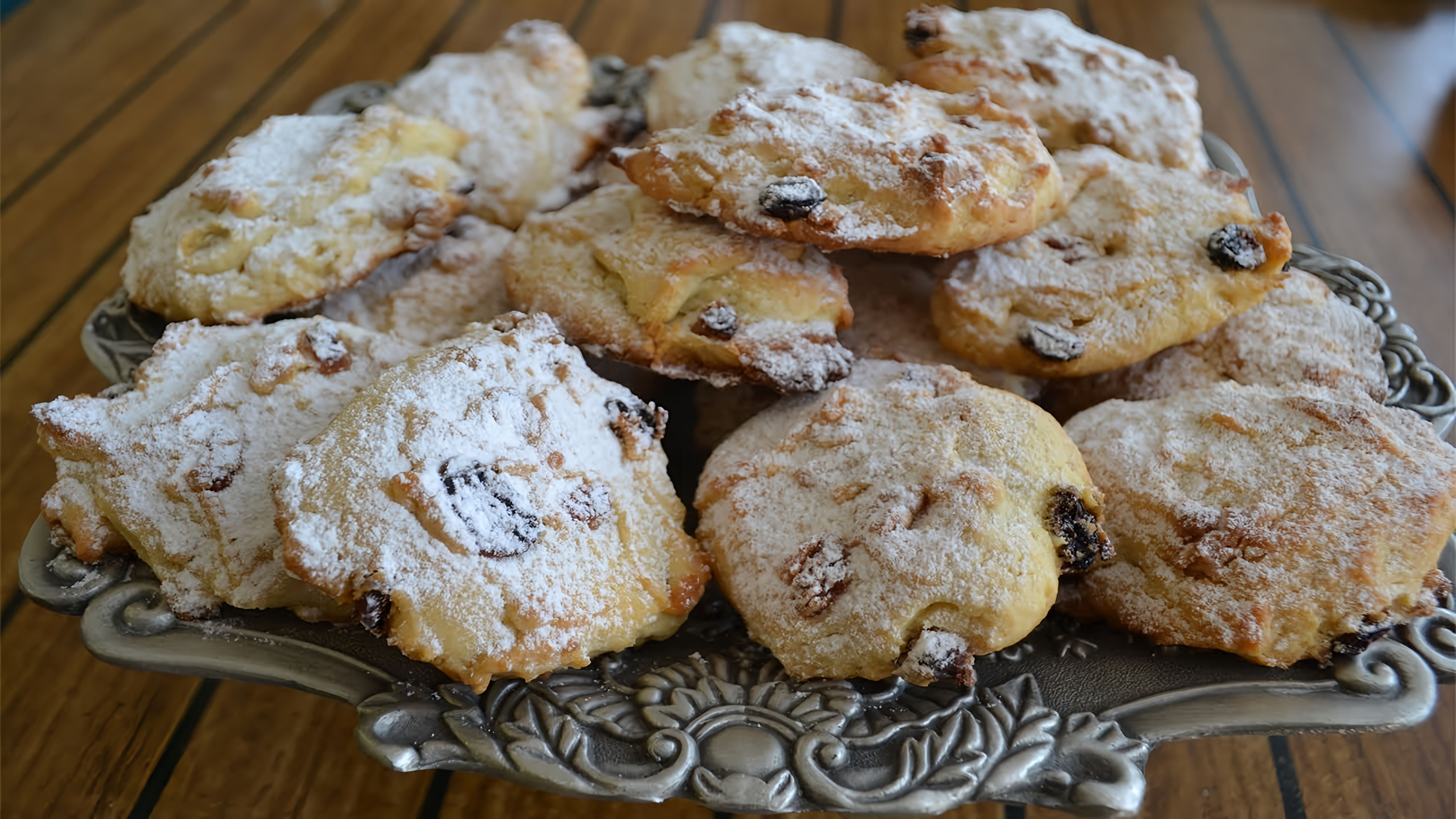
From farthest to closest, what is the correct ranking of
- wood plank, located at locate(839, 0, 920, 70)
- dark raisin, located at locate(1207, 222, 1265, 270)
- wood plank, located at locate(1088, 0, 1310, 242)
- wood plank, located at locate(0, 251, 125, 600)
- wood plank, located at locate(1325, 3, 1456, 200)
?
wood plank, located at locate(839, 0, 920, 70) → wood plank, located at locate(1325, 3, 1456, 200) → wood plank, located at locate(1088, 0, 1310, 242) → wood plank, located at locate(0, 251, 125, 600) → dark raisin, located at locate(1207, 222, 1265, 270)

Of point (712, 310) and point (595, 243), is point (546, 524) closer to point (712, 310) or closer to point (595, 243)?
point (712, 310)

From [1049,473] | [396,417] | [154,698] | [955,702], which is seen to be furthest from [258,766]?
[1049,473]

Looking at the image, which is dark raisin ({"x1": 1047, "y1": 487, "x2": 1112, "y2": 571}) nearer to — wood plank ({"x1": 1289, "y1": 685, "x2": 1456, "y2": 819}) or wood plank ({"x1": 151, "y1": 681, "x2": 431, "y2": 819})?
wood plank ({"x1": 1289, "y1": 685, "x2": 1456, "y2": 819})

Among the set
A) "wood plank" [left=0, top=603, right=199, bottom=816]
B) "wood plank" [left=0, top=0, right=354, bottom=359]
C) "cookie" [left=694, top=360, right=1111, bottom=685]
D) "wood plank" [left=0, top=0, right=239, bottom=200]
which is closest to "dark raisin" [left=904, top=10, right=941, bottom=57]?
"cookie" [left=694, top=360, right=1111, bottom=685]

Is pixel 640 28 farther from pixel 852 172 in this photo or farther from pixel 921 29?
pixel 852 172

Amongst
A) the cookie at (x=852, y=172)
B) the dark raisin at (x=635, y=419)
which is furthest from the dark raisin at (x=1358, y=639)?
the dark raisin at (x=635, y=419)

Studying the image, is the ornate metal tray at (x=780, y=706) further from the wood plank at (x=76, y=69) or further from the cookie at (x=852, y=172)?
the wood plank at (x=76, y=69)
